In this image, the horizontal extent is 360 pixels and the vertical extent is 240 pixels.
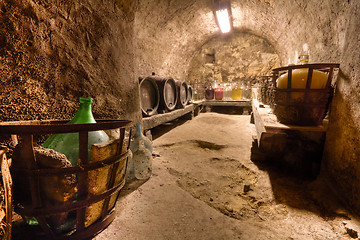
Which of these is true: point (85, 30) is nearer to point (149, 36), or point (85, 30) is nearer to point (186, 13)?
point (149, 36)

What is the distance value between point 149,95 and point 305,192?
9.13 ft

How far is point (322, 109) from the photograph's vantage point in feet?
5.38

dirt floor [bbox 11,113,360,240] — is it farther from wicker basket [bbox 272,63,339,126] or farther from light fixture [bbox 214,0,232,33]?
light fixture [bbox 214,0,232,33]

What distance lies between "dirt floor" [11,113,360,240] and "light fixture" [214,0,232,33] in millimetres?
5397

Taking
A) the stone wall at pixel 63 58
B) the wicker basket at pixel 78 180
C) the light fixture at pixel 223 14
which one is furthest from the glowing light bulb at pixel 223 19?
the wicker basket at pixel 78 180

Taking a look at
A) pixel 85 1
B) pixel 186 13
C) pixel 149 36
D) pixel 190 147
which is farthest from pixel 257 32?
pixel 85 1

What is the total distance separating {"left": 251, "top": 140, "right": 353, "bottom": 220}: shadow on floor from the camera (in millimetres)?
1226

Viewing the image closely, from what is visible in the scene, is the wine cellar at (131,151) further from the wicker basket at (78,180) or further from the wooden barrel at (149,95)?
the wooden barrel at (149,95)

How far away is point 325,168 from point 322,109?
1.95 ft

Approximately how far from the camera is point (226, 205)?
1431mm

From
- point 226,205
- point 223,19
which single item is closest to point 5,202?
point 226,205

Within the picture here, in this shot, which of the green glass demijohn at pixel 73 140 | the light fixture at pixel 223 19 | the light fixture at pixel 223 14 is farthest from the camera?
the light fixture at pixel 223 19

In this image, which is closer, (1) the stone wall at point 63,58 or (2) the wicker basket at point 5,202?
(2) the wicker basket at point 5,202

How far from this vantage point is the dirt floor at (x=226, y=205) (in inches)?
40.8
